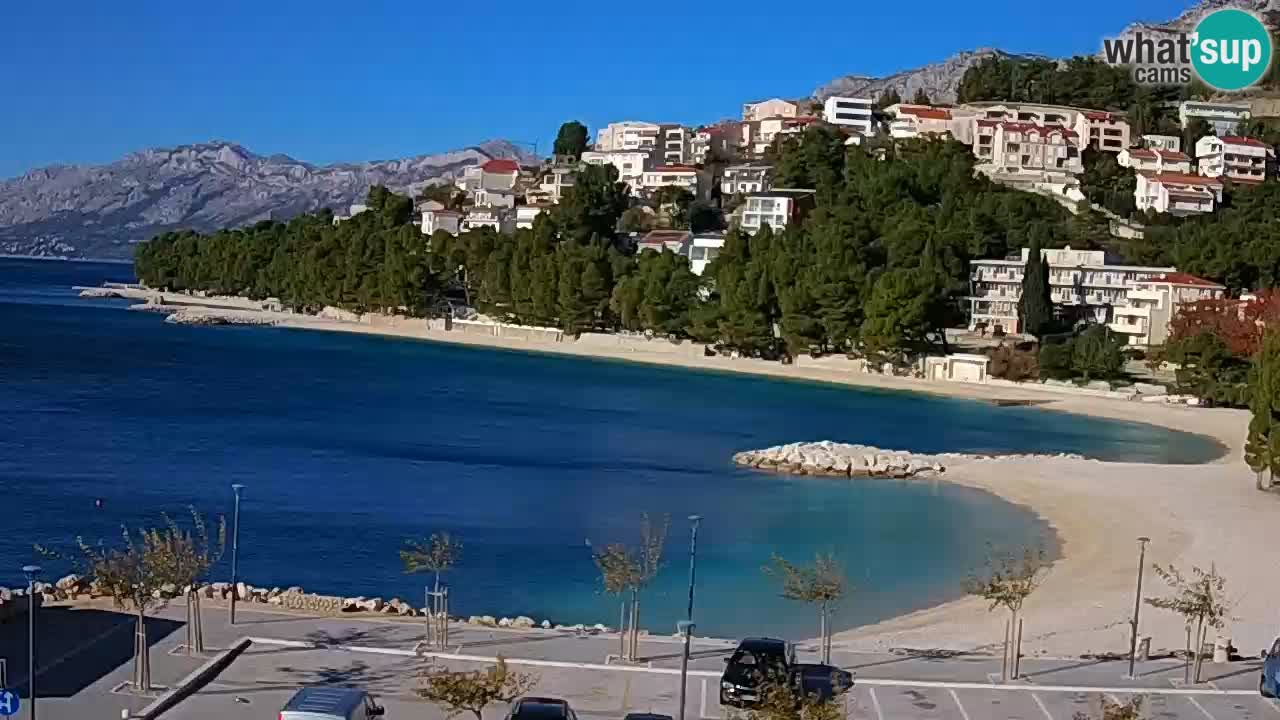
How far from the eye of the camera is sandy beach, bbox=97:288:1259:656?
20.4 meters

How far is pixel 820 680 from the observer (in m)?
14.5

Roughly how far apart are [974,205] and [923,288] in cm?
1962

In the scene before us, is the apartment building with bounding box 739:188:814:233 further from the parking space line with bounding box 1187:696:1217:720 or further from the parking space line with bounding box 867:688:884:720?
the parking space line with bounding box 867:688:884:720

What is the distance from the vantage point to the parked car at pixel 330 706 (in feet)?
40.1

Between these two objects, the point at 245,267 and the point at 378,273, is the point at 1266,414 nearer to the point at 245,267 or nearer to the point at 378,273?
the point at 378,273

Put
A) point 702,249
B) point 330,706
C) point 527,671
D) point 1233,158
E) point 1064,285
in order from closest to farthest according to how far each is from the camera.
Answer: point 330,706
point 527,671
point 1064,285
point 702,249
point 1233,158

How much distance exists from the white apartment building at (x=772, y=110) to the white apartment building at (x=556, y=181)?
66.3 feet

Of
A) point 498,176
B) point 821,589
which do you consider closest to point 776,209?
point 498,176

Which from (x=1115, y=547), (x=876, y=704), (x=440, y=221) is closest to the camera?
(x=876, y=704)

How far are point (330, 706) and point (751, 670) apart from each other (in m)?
4.35

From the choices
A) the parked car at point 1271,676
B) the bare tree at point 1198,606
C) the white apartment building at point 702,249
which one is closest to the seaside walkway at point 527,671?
the parked car at point 1271,676

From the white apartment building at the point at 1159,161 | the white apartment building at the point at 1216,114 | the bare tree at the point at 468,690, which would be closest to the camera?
the bare tree at the point at 468,690

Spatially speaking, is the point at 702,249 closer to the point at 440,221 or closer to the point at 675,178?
the point at 675,178

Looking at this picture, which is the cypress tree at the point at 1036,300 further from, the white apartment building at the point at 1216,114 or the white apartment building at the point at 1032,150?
the white apartment building at the point at 1216,114
